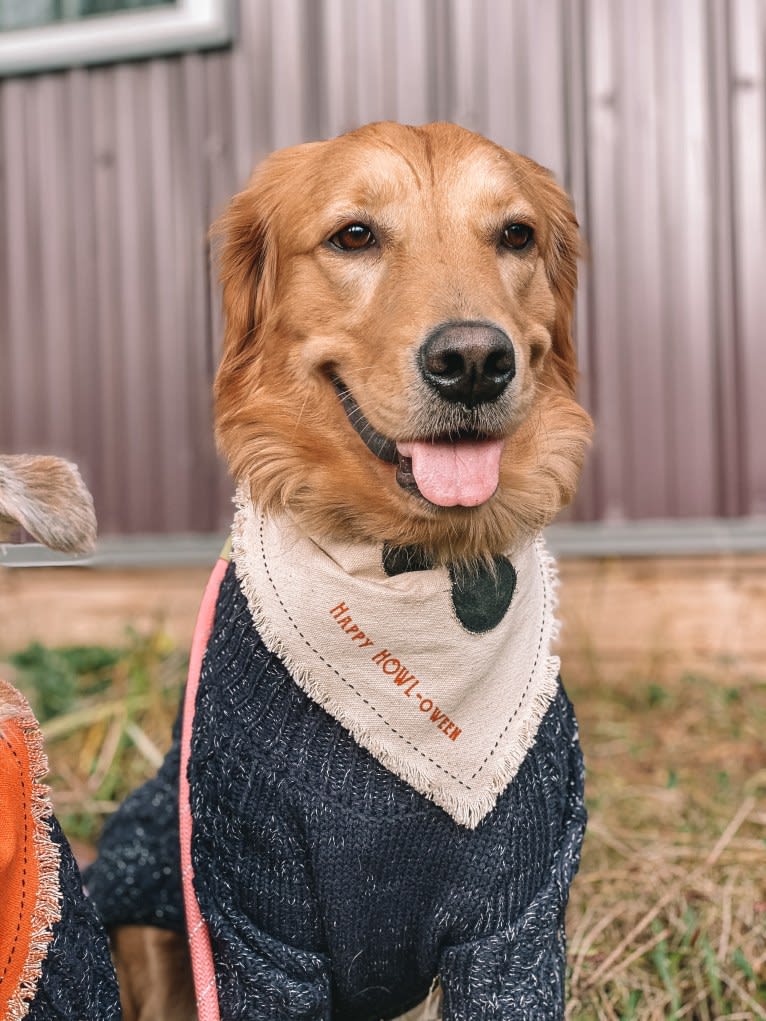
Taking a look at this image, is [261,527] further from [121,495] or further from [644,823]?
[121,495]

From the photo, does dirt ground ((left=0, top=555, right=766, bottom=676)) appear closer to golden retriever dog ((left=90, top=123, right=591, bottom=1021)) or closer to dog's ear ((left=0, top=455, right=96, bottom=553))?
golden retriever dog ((left=90, top=123, right=591, bottom=1021))

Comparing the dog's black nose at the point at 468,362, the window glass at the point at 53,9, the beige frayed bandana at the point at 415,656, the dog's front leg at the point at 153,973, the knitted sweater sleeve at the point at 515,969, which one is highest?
the window glass at the point at 53,9

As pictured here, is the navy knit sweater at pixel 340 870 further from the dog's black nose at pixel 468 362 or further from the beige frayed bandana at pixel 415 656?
the dog's black nose at pixel 468 362

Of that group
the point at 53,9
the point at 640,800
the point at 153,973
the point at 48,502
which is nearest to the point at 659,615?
the point at 640,800

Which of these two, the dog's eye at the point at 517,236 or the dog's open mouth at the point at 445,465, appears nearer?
the dog's open mouth at the point at 445,465

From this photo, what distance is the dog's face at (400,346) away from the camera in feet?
6.23

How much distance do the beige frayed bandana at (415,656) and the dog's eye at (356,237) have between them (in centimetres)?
59

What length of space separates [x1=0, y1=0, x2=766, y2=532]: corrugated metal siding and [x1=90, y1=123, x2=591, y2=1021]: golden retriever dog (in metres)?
2.48

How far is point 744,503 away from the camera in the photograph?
4539 millimetres

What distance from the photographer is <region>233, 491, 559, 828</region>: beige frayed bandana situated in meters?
1.88

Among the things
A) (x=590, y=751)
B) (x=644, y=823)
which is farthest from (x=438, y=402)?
(x=590, y=751)

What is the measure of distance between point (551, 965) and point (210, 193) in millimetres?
3826

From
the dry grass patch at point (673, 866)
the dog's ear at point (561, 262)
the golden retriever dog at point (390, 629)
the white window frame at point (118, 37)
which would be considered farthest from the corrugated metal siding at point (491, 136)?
the golden retriever dog at point (390, 629)

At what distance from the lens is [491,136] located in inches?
180
